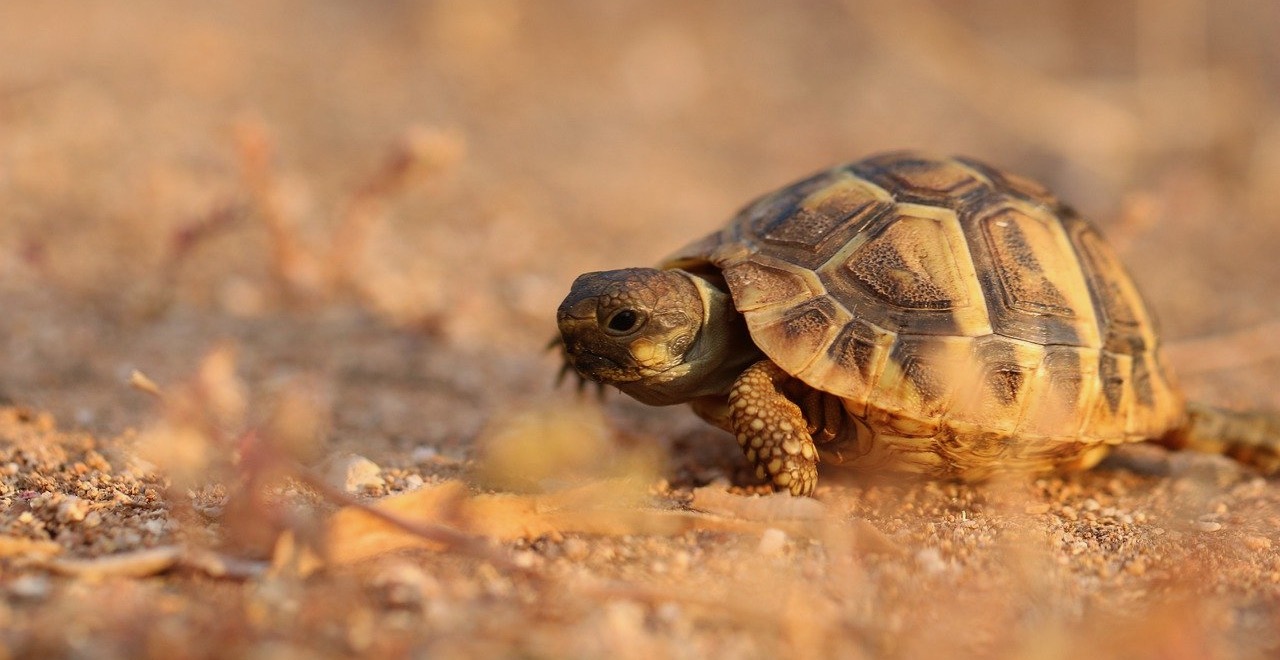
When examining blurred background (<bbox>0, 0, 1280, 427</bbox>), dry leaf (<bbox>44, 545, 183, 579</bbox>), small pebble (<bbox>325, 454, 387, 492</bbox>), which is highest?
blurred background (<bbox>0, 0, 1280, 427</bbox>)

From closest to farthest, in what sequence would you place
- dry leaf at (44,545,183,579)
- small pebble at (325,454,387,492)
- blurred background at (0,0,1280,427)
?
1. dry leaf at (44,545,183,579)
2. small pebble at (325,454,387,492)
3. blurred background at (0,0,1280,427)

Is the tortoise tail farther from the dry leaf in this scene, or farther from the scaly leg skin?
the dry leaf

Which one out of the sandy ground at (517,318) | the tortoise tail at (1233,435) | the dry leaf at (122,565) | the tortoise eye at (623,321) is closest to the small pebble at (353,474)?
the sandy ground at (517,318)

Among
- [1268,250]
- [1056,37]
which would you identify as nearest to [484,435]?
[1268,250]

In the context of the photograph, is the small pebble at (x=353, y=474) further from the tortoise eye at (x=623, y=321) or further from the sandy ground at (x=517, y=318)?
the tortoise eye at (x=623, y=321)

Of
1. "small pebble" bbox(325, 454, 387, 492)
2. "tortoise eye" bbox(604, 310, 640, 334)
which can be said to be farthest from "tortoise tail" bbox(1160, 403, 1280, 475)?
"small pebble" bbox(325, 454, 387, 492)

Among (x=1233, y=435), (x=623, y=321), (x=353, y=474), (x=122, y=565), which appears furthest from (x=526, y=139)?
(x=122, y=565)

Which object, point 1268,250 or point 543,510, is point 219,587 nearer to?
point 543,510
